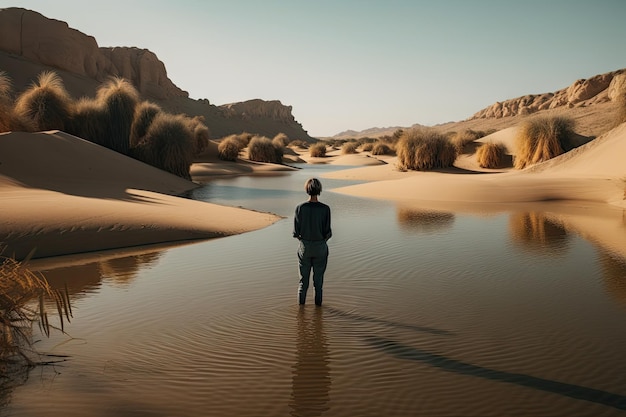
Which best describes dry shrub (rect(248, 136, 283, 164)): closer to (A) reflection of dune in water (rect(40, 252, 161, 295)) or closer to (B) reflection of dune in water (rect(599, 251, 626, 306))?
(A) reflection of dune in water (rect(40, 252, 161, 295))

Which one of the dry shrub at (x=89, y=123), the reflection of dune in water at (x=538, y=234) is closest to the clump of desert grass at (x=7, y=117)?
the dry shrub at (x=89, y=123)

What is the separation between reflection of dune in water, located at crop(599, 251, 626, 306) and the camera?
5.53 m

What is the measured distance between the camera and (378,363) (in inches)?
146

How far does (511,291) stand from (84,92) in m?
61.9

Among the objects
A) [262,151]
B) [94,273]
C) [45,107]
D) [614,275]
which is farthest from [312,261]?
[262,151]

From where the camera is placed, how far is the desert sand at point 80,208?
764 centimetres

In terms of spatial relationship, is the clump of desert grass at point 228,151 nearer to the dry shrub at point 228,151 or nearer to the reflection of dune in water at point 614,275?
the dry shrub at point 228,151

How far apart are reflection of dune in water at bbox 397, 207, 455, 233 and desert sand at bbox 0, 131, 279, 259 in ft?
10.7

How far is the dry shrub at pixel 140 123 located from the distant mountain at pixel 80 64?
34032 mm

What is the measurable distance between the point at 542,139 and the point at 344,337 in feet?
70.8

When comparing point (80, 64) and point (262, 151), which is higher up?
point (80, 64)

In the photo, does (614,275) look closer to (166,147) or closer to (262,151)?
(166,147)

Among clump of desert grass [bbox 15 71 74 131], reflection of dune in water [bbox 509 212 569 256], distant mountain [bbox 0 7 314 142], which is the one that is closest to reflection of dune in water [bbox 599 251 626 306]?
reflection of dune in water [bbox 509 212 569 256]

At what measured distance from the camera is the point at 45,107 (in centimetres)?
2045
